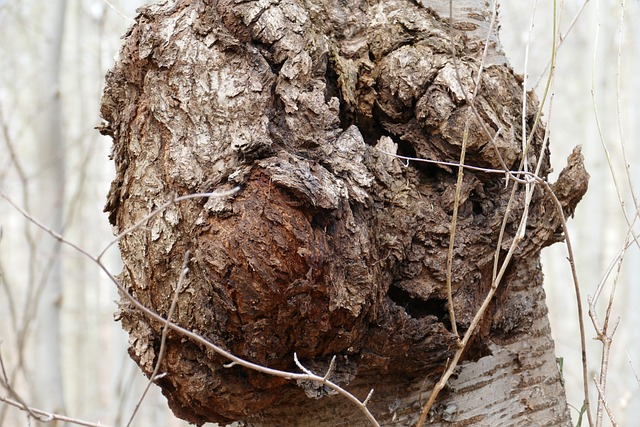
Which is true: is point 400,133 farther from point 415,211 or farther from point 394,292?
point 394,292

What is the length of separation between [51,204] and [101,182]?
6.72 metres

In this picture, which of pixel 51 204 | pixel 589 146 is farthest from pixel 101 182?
pixel 589 146

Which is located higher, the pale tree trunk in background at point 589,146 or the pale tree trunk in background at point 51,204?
the pale tree trunk in background at point 589,146

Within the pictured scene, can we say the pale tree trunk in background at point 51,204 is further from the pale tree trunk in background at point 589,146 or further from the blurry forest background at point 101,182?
the pale tree trunk in background at point 589,146

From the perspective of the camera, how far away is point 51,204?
3.97m

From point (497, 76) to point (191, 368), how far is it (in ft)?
3.36

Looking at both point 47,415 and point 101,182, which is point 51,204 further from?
point 101,182

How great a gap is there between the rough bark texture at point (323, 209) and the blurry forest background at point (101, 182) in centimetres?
20

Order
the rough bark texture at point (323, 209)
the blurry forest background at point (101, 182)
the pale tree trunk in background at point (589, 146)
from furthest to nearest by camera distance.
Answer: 1. the pale tree trunk in background at point (589, 146)
2. the blurry forest background at point (101, 182)
3. the rough bark texture at point (323, 209)

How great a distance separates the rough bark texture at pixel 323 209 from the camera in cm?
124

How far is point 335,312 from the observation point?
4.12 ft

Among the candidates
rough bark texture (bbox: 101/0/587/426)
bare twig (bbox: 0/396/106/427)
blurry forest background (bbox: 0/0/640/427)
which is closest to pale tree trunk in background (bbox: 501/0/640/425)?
blurry forest background (bbox: 0/0/640/427)

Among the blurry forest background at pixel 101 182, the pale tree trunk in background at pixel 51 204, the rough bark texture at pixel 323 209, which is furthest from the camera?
the pale tree trunk in background at pixel 51 204

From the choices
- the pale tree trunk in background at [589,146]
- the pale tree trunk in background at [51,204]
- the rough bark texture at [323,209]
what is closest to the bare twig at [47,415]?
the rough bark texture at [323,209]
